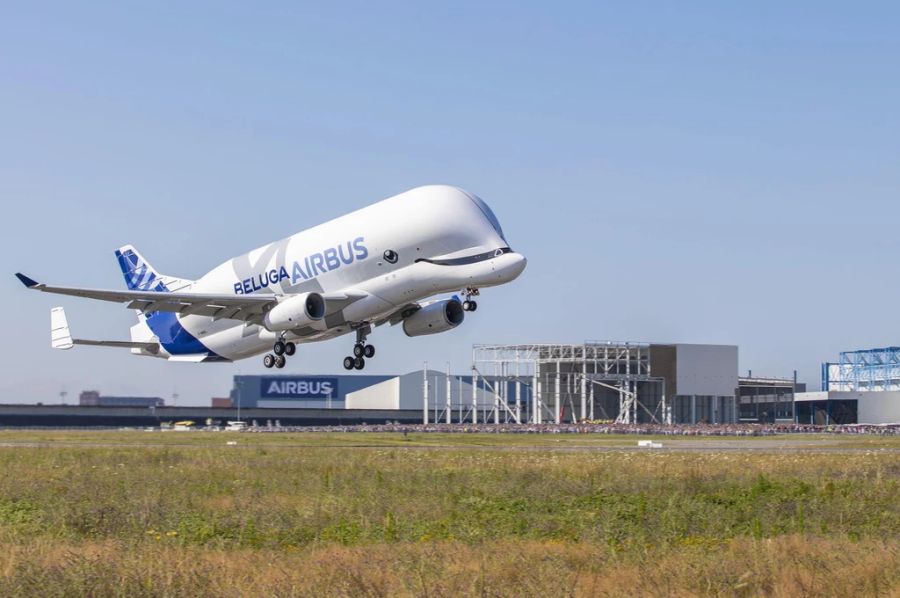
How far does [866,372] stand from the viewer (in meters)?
171

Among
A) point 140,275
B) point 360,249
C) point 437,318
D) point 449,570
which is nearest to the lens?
point 449,570

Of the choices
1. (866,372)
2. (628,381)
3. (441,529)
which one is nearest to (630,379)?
(628,381)

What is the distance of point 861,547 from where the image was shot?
19.2 meters

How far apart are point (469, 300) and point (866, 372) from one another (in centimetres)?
13689

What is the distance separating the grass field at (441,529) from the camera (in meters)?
15.7

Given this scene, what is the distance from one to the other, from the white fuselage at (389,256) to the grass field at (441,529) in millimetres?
8202

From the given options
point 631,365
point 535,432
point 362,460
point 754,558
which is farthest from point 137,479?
point 631,365

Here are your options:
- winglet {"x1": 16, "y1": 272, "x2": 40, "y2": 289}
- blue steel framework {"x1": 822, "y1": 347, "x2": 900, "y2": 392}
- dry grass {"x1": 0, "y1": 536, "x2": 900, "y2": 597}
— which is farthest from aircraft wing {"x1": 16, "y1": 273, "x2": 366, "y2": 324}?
blue steel framework {"x1": 822, "y1": 347, "x2": 900, "y2": 392}

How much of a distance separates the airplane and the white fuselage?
0.04 metres

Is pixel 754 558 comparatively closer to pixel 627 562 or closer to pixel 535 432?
pixel 627 562

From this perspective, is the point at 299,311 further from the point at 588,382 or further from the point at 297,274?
the point at 588,382

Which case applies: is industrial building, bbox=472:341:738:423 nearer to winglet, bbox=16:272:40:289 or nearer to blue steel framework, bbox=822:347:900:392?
blue steel framework, bbox=822:347:900:392

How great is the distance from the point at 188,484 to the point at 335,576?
1729cm

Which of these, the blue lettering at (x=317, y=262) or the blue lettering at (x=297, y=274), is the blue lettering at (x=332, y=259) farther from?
the blue lettering at (x=297, y=274)
